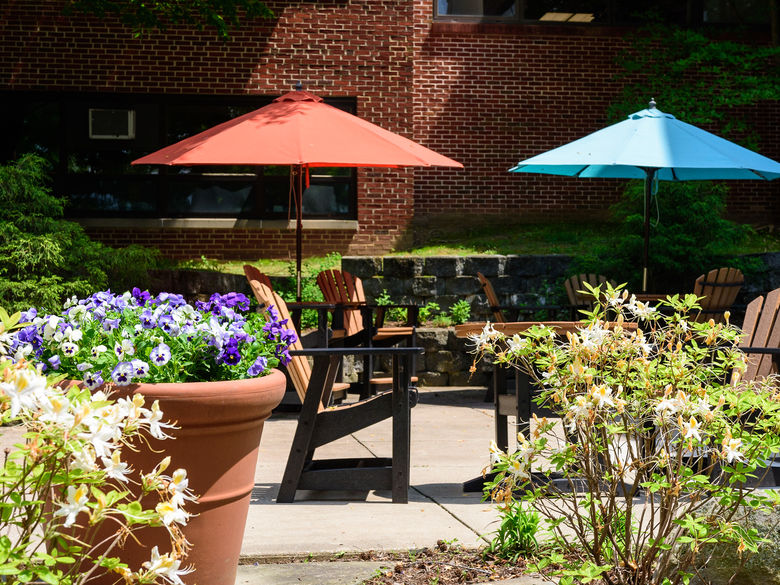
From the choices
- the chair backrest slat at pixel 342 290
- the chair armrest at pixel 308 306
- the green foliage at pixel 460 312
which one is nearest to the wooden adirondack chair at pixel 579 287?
the green foliage at pixel 460 312

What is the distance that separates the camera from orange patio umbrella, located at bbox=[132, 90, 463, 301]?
23.6 feet

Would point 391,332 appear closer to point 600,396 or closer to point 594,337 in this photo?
point 594,337

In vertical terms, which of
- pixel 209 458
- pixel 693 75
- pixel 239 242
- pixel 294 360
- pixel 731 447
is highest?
pixel 693 75

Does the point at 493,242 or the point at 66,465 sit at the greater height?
the point at 66,465

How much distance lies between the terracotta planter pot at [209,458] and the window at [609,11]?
38.8 ft

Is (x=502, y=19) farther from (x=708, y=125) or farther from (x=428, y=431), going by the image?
(x=428, y=431)

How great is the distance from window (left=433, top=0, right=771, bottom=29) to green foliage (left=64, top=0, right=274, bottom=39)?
3117 millimetres

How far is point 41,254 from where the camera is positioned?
30.8ft

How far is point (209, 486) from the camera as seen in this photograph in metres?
3.05

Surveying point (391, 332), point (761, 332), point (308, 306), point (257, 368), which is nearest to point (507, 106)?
point (391, 332)

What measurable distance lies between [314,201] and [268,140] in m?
5.62

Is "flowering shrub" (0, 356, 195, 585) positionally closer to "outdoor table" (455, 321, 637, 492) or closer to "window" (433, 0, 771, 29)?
"outdoor table" (455, 321, 637, 492)

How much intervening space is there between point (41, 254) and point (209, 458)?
23.1ft

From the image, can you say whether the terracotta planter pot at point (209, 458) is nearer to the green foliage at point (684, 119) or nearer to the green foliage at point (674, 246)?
the green foliage at point (684, 119)
